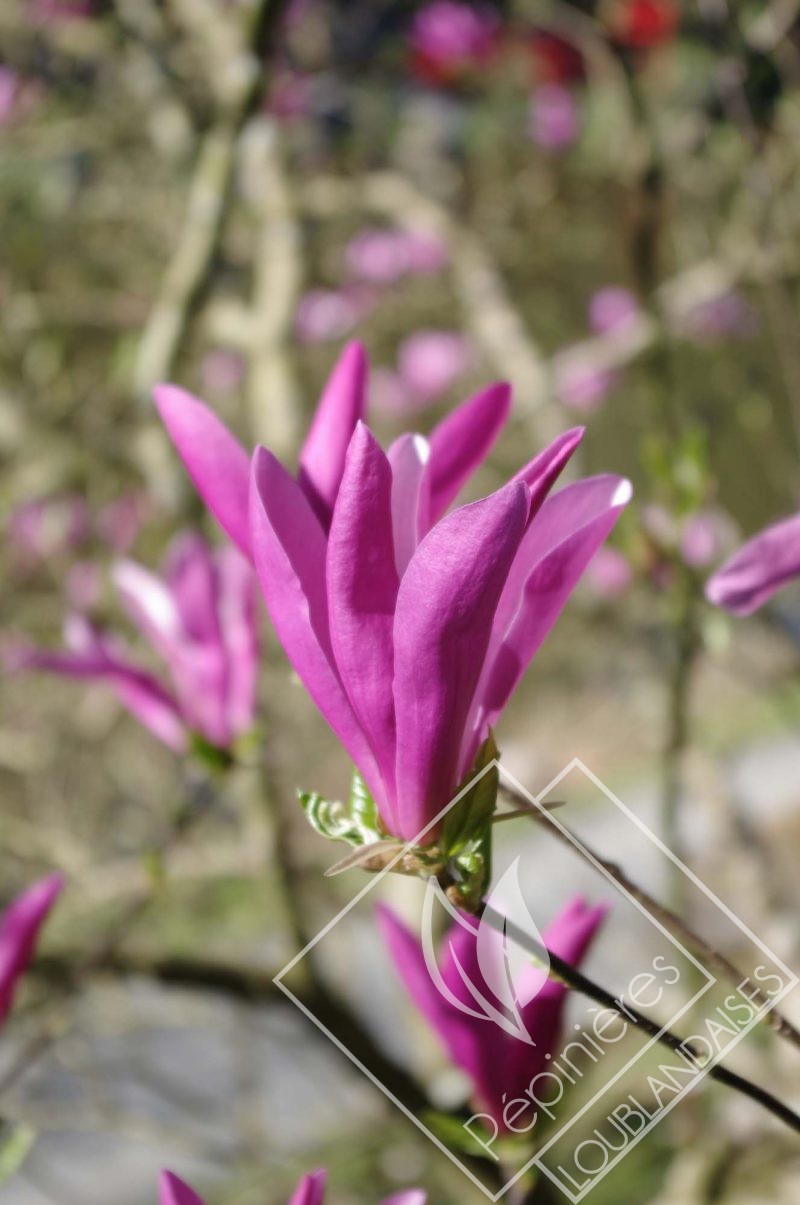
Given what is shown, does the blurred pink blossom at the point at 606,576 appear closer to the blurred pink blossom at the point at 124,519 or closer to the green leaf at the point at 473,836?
the blurred pink blossom at the point at 124,519

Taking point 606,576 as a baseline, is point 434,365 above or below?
above

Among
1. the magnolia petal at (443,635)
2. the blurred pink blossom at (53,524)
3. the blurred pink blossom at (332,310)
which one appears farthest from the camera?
the blurred pink blossom at (332,310)

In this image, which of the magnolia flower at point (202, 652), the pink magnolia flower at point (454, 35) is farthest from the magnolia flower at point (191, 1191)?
the pink magnolia flower at point (454, 35)

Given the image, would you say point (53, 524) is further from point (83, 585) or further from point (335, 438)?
point (335, 438)

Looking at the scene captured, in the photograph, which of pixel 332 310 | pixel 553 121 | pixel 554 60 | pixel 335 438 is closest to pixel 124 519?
pixel 332 310

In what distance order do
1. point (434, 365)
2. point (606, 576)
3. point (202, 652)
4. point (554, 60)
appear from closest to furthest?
point (202, 652)
point (606, 576)
point (434, 365)
point (554, 60)

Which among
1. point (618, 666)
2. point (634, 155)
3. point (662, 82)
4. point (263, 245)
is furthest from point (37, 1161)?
point (662, 82)
